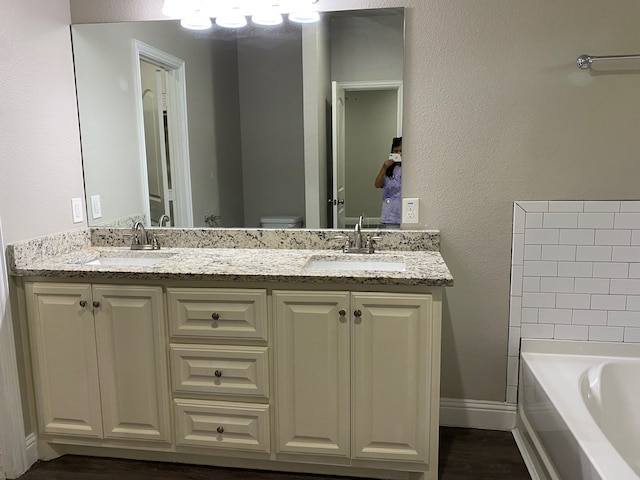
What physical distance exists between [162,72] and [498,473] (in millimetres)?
2345

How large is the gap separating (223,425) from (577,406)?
134 centimetres

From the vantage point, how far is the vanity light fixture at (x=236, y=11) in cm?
225

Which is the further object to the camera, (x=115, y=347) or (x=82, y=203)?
(x=82, y=203)

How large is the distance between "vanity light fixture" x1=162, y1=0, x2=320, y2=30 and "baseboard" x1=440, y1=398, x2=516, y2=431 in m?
1.91

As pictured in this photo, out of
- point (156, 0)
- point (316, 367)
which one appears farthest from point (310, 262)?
point (156, 0)

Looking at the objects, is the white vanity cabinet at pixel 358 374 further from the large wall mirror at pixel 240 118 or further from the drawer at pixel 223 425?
the large wall mirror at pixel 240 118

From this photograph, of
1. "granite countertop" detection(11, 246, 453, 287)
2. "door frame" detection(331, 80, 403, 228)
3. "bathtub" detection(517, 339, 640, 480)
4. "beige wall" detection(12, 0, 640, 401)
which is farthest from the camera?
"door frame" detection(331, 80, 403, 228)

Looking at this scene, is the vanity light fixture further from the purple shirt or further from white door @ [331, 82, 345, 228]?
the purple shirt

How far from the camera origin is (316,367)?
1.93 m

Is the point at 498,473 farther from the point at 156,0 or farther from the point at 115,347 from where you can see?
the point at 156,0

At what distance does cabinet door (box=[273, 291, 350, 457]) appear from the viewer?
1893 mm

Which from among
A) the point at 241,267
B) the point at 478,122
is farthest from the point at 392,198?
the point at 241,267

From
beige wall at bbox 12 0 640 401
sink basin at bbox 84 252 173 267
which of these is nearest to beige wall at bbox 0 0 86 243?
beige wall at bbox 12 0 640 401

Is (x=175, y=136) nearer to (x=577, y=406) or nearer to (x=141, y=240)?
(x=141, y=240)
